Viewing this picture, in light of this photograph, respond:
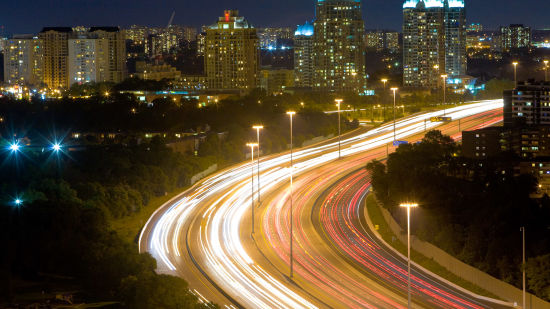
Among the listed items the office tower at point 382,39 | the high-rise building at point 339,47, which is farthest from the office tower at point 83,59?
the office tower at point 382,39

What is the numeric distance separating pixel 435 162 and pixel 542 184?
4.26m

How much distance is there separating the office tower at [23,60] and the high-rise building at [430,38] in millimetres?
44043

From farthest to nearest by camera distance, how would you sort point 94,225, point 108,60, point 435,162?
1. point 108,60
2. point 435,162
3. point 94,225

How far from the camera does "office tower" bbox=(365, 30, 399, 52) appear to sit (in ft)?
455

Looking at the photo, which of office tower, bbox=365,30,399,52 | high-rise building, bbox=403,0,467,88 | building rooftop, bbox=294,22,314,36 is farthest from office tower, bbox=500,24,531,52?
high-rise building, bbox=403,0,467,88

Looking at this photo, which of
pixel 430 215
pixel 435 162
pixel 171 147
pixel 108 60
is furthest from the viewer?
pixel 108 60

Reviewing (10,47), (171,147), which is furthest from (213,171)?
(10,47)

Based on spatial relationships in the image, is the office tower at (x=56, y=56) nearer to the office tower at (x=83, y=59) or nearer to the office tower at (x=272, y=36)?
the office tower at (x=83, y=59)

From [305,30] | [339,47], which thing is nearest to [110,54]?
[305,30]

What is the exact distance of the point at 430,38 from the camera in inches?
3056

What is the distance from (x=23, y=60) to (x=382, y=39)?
64947 millimetres

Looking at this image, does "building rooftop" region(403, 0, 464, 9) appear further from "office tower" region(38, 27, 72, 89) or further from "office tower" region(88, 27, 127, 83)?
"office tower" region(38, 27, 72, 89)

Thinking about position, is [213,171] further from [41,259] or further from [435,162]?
[41,259]

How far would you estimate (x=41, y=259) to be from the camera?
2181cm
